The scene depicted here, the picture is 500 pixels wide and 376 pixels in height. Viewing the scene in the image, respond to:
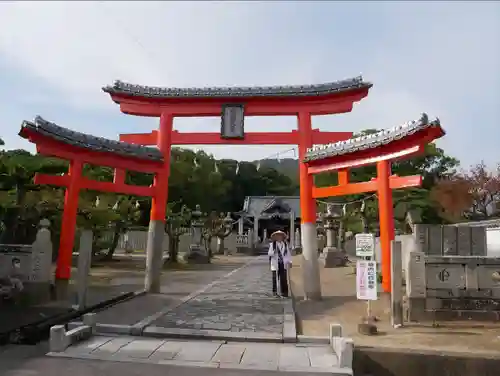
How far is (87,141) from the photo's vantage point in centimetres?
1166

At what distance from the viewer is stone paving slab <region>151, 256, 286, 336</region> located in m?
8.12

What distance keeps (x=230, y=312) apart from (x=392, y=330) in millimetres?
3510

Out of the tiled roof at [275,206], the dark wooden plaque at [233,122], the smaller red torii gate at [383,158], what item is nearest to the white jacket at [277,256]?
the smaller red torii gate at [383,158]

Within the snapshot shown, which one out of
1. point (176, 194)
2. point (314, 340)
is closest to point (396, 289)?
point (314, 340)

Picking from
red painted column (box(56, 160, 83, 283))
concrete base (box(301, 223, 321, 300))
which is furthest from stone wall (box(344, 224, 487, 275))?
red painted column (box(56, 160, 83, 283))

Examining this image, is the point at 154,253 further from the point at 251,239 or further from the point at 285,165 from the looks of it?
the point at 285,165

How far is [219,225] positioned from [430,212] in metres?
16.3

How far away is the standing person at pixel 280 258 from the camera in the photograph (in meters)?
12.0

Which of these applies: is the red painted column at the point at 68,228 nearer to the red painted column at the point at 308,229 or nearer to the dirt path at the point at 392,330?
the dirt path at the point at 392,330

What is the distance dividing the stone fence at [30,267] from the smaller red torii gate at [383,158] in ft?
23.8

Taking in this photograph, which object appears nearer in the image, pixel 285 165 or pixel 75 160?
pixel 75 160

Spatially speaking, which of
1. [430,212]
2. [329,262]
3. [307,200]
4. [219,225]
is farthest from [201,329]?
[219,225]

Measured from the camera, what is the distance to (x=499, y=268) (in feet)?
29.7

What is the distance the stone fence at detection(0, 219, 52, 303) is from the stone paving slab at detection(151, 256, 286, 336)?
3.41 m
